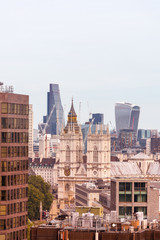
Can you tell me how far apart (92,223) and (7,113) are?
18.7 m

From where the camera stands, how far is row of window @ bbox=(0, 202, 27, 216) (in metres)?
86.8

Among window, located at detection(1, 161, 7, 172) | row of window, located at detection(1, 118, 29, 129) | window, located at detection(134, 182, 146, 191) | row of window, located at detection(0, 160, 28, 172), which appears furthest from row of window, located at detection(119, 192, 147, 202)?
window, located at detection(1, 161, 7, 172)

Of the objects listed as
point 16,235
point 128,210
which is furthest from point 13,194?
point 128,210

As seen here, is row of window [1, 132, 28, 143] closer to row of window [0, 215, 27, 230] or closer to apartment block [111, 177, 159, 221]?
row of window [0, 215, 27, 230]

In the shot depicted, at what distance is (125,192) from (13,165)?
1793 centimetres

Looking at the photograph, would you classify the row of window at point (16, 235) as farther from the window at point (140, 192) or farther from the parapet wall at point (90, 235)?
the window at point (140, 192)

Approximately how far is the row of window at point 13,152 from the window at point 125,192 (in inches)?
610

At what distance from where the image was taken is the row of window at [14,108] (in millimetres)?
87875

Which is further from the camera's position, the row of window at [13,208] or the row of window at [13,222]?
the row of window at [13,208]

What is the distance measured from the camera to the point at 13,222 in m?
87.6

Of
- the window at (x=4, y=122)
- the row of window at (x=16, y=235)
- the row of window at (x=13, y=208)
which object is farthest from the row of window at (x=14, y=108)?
the row of window at (x=16, y=235)

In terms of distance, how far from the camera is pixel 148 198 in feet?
334

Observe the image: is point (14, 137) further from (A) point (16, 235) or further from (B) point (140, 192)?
(B) point (140, 192)

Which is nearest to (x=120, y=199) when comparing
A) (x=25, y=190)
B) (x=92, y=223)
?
(x=25, y=190)
